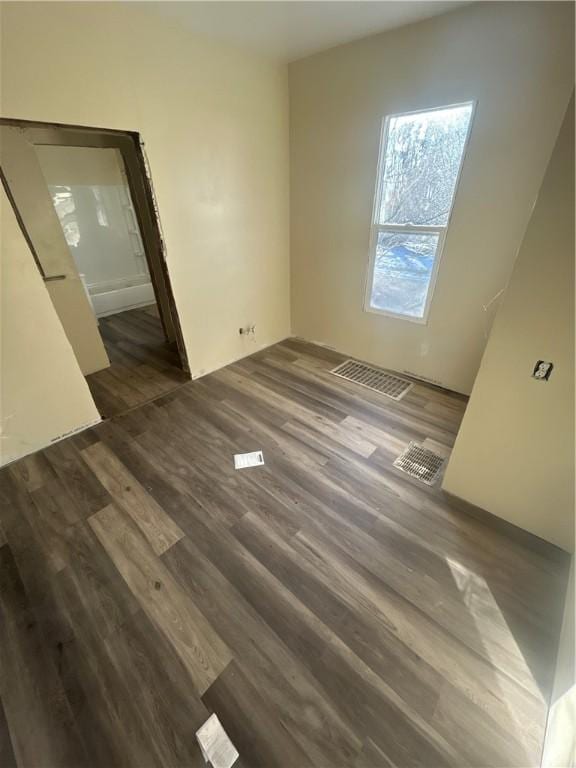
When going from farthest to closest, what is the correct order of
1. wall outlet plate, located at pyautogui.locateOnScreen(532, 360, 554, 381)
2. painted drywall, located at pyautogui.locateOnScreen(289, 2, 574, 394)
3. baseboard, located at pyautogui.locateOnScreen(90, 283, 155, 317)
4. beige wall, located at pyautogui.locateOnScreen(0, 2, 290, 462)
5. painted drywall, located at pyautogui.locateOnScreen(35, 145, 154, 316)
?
baseboard, located at pyautogui.locateOnScreen(90, 283, 155, 317), painted drywall, located at pyautogui.locateOnScreen(35, 145, 154, 316), painted drywall, located at pyautogui.locateOnScreen(289, 2, 574, 394), beige wall, located at pyautogui.locateOnScreen(0, 2, 290, 462), wall outlet plate, located at pyautogui.locateOnScreen(532, 360, 554, 381)

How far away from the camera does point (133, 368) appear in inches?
132

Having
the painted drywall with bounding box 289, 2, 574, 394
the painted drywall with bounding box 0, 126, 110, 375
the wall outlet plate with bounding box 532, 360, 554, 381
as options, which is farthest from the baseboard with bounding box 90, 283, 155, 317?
the wall outlet plate with bounding box 532, 360, 554, 381

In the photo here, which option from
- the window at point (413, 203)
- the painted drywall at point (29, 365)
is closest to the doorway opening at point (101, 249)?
the painted drywall at point (29, 365)

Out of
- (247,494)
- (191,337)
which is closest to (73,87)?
(191,337)

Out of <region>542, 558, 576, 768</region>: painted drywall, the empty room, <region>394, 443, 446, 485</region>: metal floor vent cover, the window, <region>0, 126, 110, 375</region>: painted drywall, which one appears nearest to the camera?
<region>542, 558, 576, 768</region>: painted drywall

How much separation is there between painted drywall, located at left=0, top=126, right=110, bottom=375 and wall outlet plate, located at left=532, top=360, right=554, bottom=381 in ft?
11.6

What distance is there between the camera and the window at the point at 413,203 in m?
2.21

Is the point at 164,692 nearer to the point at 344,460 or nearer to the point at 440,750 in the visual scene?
the point at 440,750

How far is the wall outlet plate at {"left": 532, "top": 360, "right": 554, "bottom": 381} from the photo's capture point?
1.33 metres

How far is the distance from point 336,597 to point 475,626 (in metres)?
0.59

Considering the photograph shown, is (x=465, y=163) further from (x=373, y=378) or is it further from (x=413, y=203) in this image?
(x=373, y=378)

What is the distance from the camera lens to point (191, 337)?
2.92 m

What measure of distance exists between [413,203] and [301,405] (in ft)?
6.11

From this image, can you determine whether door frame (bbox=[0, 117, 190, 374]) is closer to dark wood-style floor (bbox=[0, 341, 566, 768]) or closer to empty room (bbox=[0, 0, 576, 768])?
empty room (bbox=[0, 0, 576, 768])
